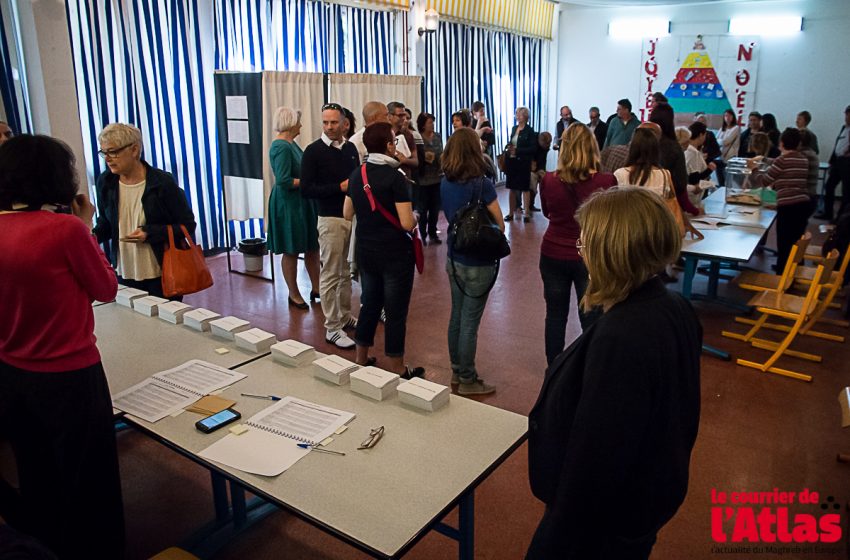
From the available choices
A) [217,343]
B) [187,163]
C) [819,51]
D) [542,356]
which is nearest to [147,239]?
[217,343]

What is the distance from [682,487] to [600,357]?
1.19ft

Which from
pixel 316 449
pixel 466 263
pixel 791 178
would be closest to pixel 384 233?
pixel 466 263

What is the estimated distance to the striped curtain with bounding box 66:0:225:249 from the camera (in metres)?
5.35

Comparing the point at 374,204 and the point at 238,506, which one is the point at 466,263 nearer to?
the point at 374,204

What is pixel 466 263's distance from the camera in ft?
10.8

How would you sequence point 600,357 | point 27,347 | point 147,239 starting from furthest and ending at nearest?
point 147,239, point 27,347, point 600,357

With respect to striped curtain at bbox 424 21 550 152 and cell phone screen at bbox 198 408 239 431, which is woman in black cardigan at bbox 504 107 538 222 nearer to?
striped curtain at bbox 424 21 550 152

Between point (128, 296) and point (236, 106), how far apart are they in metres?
2.99

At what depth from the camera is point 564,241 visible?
Result: 10.4 feet

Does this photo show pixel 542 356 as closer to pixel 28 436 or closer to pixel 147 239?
pixel 147 239

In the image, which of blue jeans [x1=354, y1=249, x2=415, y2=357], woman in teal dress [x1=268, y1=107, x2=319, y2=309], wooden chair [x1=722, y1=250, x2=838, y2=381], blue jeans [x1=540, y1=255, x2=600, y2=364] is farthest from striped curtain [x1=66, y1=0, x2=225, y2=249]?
wooden chair [x1=722, y1=250, x2=838, y2=381]

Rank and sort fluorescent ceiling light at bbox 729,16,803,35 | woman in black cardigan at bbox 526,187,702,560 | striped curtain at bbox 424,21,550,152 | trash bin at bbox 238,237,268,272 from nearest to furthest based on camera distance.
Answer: woman in black cardigan at bbox 526,187,702,560, trash bin at bbox 238,237,268,272, striped curtain at bbox 424,21,550,152, fluorescent ceiling light at bbox 729,16,803,35

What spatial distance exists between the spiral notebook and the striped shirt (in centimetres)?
467

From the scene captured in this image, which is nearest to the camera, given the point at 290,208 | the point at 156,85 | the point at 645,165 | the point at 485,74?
the point at 645,165
